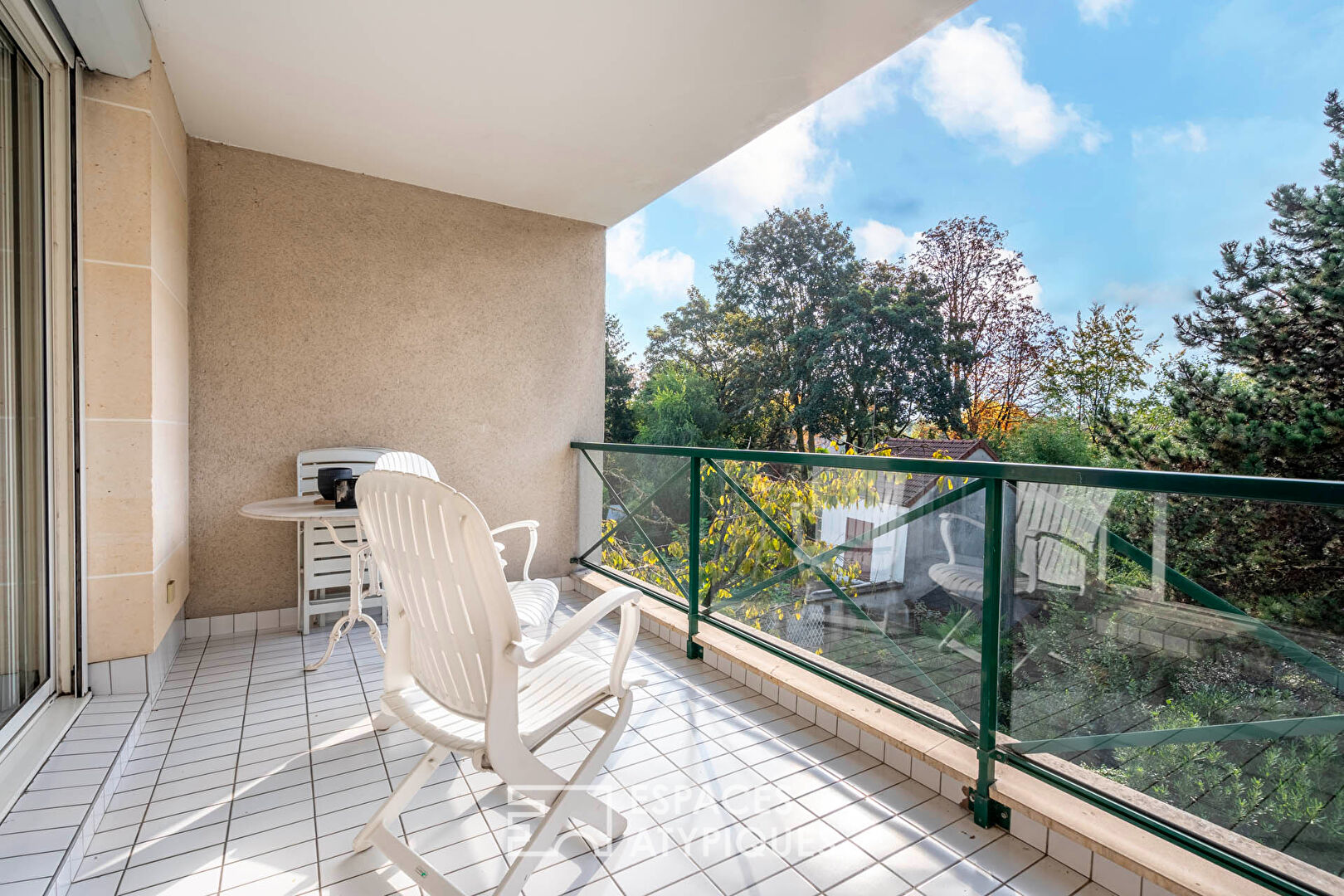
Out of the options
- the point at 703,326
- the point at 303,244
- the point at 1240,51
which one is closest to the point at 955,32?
the point at 1240,51

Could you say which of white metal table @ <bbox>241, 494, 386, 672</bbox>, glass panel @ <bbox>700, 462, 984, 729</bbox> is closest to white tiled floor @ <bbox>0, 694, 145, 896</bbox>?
white metal table @ <bbox>241, 494, 386, 672</bbox>

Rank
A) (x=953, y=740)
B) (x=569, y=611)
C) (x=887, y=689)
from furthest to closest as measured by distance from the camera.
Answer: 1. (x=569, y=611)
2. (x=887, y=689)
3. (x=953, y=740)

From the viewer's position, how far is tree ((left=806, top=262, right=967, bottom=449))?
→ 1570 centimetres

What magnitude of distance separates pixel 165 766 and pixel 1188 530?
9.42ft

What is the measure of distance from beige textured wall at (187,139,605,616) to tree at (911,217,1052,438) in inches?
527

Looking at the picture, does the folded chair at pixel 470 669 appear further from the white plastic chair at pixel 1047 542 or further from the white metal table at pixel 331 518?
the white metal table at pixel 331 518

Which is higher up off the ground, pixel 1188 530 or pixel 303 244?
pixel 303 244

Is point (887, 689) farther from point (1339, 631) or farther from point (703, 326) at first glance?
point (703, 326)

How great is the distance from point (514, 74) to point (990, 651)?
9.13 feet

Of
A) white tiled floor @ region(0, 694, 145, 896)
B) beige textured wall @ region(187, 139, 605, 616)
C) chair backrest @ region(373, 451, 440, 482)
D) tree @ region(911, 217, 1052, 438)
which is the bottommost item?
white tiled floor @ region(0, 694, 145, 896)

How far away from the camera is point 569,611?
373 centimetres

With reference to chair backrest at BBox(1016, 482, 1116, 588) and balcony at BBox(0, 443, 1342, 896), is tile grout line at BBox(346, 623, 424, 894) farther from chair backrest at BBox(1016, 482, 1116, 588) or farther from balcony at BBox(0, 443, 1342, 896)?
chair backrest at BBox(1016, 482, 1116, 588)

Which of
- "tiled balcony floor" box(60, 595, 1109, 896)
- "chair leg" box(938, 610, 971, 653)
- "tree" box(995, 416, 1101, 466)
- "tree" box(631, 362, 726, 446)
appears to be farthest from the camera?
"tree" box(631, 362, 726, 446)

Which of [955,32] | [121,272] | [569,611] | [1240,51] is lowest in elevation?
[569,611]
